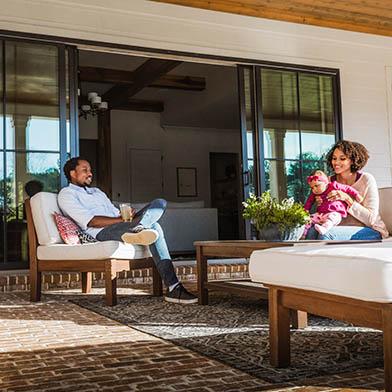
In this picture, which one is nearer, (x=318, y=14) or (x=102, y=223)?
(x=102, y=223)

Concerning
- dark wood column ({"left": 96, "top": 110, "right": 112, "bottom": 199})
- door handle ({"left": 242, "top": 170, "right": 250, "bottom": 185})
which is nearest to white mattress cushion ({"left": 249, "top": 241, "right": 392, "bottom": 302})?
door handle ({"left": 242, "top": 170, "right": 250, "bottom": 185})

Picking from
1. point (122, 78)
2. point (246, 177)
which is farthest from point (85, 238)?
point (122, 78)

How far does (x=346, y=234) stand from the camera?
347 centimetres

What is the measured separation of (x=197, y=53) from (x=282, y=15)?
3.82ft

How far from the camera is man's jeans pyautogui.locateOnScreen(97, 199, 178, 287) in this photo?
11.7 ft

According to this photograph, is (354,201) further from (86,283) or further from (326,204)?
(86,283)

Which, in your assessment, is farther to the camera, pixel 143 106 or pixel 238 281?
Answer: pixel 143 106

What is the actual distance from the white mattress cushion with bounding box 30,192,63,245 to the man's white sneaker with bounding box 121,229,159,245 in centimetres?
57

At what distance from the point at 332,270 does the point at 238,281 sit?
1873mm

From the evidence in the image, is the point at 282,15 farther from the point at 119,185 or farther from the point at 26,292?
the point at 119,185

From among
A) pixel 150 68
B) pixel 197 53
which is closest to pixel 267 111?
pixel 197 53

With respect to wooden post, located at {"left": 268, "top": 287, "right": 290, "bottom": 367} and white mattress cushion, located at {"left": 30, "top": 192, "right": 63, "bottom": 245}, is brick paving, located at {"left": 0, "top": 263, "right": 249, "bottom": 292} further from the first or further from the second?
wooden post, located at {"left": 268, "top": 287, "right": 290, "bottom": 367}

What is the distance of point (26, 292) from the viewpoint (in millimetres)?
4453

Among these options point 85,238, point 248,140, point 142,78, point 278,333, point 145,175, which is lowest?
point 278,333
